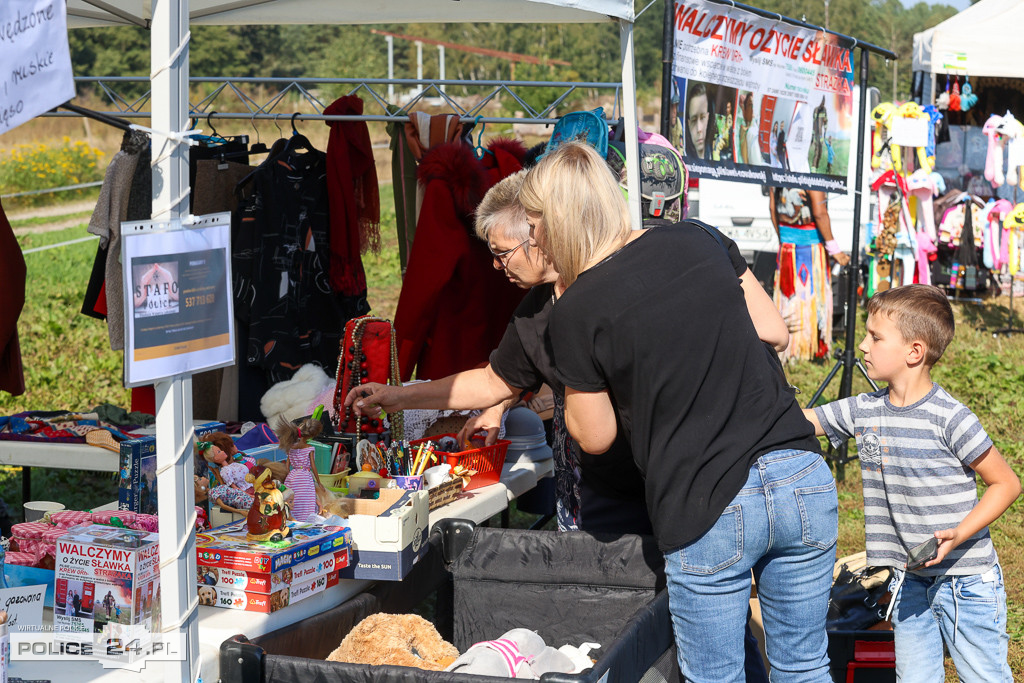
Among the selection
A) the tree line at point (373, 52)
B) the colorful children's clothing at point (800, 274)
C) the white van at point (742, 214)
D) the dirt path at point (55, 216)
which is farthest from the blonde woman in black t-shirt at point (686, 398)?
the tree line at point (373, 52)

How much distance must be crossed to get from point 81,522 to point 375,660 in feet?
2.51

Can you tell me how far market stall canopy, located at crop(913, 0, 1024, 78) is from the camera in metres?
8.70

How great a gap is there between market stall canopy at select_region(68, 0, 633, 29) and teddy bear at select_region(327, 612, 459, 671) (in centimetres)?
241

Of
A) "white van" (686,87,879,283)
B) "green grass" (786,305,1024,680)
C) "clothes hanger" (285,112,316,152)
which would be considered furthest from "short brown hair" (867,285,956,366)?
"white van" (686,87,879,283)

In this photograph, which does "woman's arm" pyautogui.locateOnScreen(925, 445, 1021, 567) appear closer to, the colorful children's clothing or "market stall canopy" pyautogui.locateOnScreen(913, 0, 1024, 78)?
the colorful children's clothing

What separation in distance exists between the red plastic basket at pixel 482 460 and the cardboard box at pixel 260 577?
80 centimetres

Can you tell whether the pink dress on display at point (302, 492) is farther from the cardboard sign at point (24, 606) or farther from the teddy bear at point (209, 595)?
the cardboard sign at point (24, 606)

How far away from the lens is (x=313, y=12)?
458 cm

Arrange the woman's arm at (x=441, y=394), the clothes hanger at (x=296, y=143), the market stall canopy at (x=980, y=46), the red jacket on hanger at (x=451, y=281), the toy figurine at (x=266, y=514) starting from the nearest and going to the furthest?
the toy figurine at (x=266, y=514), the woman's arm at (x=441, y=394), the red jacket on hanger at (x=451, y=281), the clothes hanger at (x=296, y=143), the market stall canopy at (x=980, y=46)

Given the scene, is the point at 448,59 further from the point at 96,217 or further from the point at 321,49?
the point at 96,217

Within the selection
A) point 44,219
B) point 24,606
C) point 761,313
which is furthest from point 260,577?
point 44,219

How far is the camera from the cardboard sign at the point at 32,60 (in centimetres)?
141

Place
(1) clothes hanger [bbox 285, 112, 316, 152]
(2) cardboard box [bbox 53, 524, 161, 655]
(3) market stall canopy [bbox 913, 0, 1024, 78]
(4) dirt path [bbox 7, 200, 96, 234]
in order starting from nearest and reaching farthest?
(2) cardboard box [bbox 53, 524, 161, 655]
(1) clothes hanger [bbox 285, 112, 316, 152]
(3) market stall canopy [bbox 913, 0, 1024, 78]
(4) dirt path [bbox 7, 200, 96, 234]

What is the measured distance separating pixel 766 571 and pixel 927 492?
64 cm
